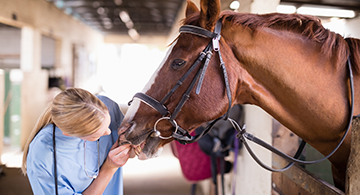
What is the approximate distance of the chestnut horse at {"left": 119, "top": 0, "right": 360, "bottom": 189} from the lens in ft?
2.85

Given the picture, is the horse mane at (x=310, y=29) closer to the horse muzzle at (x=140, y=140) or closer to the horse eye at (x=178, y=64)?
the horse eye at (x=178, y=64)

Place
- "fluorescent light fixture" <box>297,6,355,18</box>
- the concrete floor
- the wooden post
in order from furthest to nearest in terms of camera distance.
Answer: "fluorescent light fixture" <box>297,6,355,18</box>
the concrete floor
the wooden post

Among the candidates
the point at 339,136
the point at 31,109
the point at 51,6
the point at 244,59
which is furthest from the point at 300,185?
the point at 51,6

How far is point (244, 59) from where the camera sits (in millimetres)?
926

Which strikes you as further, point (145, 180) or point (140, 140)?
point (145, 180)

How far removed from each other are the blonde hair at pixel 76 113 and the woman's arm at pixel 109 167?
0.48ft

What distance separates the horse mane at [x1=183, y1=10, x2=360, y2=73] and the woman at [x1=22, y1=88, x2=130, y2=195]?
0.68 metres

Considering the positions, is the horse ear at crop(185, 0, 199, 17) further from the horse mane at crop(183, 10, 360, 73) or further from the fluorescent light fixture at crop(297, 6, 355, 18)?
the fluorescent light fixture at crop(297, 6, 355, 18)

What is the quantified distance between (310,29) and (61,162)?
117 cm

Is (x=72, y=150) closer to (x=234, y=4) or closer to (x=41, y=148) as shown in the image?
(x=41, y=148)

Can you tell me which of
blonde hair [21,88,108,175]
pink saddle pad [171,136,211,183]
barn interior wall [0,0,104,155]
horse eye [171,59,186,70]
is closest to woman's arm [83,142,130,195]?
blonde hair [21,88,108,175]

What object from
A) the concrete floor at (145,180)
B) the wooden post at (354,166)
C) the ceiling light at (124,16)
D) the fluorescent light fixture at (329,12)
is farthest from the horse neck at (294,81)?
the ceiling light at (124,16)

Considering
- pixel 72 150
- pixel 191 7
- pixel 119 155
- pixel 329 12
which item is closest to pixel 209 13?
pixel 191 7

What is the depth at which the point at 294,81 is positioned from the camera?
2.91 feet
